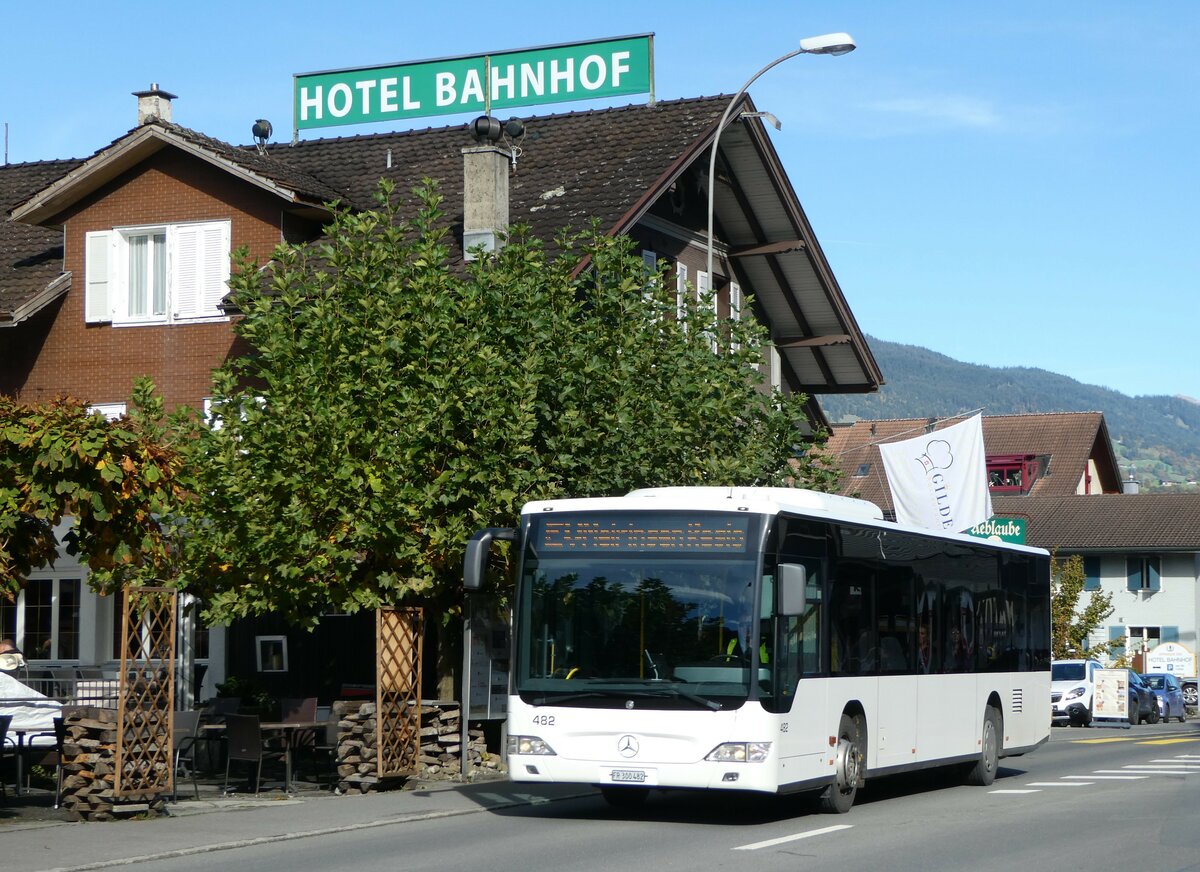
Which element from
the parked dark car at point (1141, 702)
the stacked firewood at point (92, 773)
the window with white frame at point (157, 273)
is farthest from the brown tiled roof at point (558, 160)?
the parked dark car at point (1141, 702)

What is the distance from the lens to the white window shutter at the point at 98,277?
97.6 feet

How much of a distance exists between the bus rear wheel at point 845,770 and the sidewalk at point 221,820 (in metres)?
3.28

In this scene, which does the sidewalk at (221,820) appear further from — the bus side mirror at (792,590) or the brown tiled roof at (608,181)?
the brown tiled roof at (608,181)

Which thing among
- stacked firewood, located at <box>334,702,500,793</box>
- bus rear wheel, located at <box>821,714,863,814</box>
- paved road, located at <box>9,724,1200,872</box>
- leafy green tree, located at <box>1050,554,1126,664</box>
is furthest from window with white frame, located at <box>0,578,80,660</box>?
leafy green tree, located at <box>1050,554,1126,664</box>

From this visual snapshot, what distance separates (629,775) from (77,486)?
5361mm

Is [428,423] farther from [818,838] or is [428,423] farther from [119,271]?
[119,271]

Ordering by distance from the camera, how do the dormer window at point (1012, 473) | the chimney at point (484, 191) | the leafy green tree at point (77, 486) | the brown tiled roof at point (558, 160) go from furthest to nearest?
the dormer window at point (1012, 473)
the brown tiled roof at point (558, 160)
the chimney at point (484, 191)
the leafy green tree at point (77, 486)

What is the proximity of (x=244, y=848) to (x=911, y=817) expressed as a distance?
609 cm

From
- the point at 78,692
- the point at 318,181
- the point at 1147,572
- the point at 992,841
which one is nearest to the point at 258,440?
the point at 78,692

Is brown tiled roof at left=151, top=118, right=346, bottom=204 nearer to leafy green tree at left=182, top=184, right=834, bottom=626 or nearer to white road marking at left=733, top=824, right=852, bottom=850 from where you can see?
leafy green tree at left=182, top=184, right=834, bottom=626

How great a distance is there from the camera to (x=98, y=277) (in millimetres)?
29875

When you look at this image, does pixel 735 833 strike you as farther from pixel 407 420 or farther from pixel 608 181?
pixel 608 181

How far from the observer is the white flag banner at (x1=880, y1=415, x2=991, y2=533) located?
1368 inches

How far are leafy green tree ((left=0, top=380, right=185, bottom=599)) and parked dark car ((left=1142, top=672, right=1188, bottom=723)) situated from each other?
42258 mm
